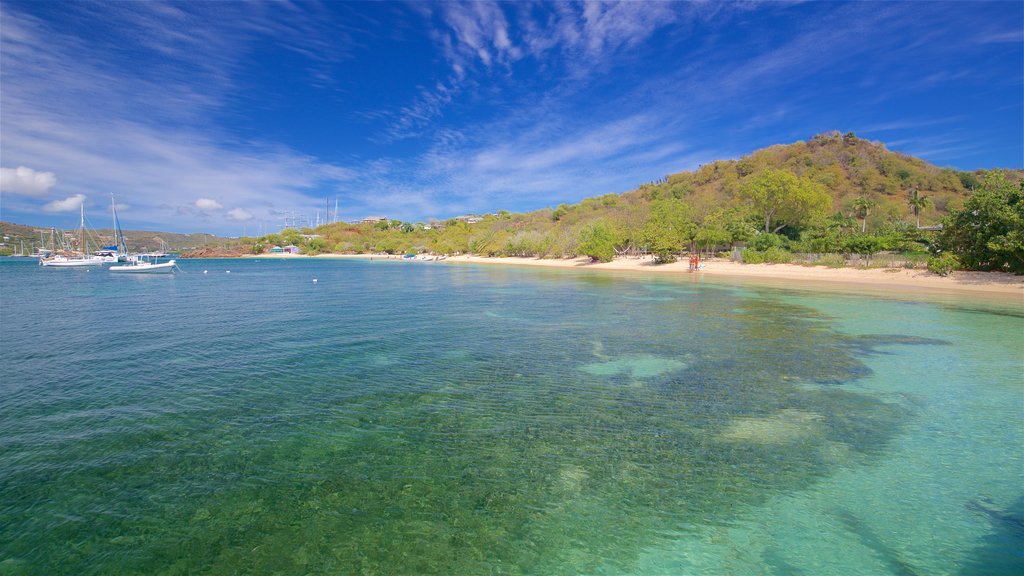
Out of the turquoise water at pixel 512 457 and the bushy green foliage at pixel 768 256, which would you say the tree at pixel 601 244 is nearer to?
the bushy green foliage at pixel 768 256

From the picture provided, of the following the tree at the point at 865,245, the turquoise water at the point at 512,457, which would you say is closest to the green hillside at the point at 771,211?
the tree at the point at 865,245

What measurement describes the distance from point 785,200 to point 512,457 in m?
71.9

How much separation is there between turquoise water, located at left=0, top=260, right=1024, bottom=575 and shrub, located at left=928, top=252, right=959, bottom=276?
26750 millimetres

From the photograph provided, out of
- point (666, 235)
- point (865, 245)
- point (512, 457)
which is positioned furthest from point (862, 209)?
point (512, 457)

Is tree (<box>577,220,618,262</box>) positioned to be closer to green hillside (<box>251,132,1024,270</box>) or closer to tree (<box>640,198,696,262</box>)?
green hillside (<box>251,132,1024,270</box>)

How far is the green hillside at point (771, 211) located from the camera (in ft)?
201

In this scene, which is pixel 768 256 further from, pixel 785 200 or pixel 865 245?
pixel 785 200

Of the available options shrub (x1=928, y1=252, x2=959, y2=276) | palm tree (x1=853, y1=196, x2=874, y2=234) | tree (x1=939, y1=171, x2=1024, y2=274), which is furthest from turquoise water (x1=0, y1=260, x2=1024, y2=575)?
palm tree (x1=853, y1=196, x2=874, y2=234)

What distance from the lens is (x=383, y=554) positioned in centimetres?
515

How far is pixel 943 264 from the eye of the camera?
36844mm

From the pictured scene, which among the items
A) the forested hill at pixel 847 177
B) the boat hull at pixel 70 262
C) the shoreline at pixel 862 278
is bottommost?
the shoreline at pixel 862 278

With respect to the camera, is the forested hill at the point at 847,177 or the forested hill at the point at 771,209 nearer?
the forested hill at the point at 771,209

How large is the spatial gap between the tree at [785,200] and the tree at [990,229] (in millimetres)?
28523

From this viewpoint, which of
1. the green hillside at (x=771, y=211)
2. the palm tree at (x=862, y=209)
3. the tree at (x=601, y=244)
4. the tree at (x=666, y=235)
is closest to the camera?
the green hillside at (x=771, y=211)
